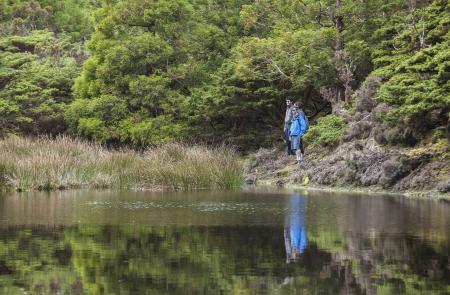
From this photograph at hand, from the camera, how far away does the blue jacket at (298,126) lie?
24.7 m

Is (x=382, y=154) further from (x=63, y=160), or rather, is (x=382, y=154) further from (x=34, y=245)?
(x=34, y=245)

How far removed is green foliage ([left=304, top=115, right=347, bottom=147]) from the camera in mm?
24922

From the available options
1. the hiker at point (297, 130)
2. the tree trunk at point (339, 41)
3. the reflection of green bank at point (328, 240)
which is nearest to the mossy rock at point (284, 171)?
the hiker at point (297, 130)

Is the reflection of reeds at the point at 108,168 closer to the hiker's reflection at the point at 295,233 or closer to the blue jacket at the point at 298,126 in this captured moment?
the blue jacket at the point at 298,126

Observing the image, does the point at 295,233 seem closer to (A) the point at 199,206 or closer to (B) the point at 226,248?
(B) the point at 226,248

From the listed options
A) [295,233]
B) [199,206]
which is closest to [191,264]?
[295,233]

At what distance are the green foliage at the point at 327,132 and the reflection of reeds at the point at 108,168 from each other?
4077 millimetres

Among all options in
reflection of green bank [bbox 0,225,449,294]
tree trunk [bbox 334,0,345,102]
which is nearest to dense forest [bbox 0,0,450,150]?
tree trunk [bbox 334,0,345,102]

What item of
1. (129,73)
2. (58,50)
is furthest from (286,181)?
(58,50)

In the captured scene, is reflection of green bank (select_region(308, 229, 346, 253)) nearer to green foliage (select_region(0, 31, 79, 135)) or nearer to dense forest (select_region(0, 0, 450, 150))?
dense forest (select_region(0, 0, 450, 150))

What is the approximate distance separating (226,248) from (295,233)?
161 cm

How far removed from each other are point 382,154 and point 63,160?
7.74m

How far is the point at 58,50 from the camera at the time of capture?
46.3m

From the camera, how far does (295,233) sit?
9734 mm
